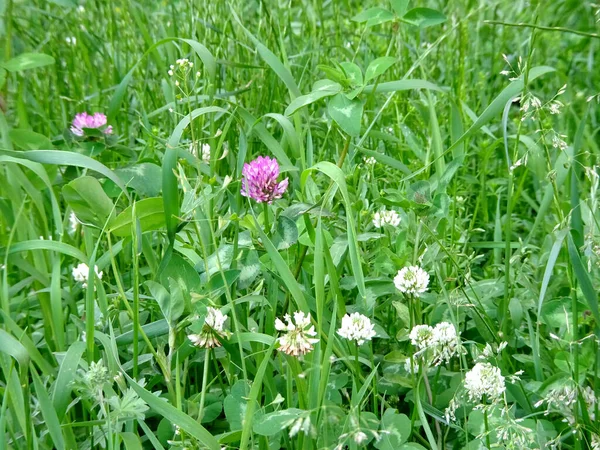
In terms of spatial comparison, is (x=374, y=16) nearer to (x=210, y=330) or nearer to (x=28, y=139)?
(x=28, y=139)

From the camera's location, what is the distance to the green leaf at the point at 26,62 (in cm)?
195

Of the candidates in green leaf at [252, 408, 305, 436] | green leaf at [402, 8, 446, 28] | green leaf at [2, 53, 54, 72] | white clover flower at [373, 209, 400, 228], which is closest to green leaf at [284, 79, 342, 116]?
white clover flower at [373, 209, 400, 228]

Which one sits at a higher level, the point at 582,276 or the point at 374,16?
the point at 374,16

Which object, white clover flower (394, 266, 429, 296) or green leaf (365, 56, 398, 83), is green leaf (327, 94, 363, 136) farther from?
white clover flower (394, 266, 429, 296)

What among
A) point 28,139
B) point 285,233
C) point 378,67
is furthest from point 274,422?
point 28,139

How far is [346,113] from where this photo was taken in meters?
1.46

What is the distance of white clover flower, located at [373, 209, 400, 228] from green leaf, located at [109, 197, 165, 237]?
0.38m

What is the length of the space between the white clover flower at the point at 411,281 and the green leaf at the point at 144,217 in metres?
0.41

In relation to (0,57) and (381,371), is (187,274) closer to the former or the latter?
(381,371)

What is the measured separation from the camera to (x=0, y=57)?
2289mm

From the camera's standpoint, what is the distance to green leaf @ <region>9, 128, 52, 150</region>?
5.83 ft

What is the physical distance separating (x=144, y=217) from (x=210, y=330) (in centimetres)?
26

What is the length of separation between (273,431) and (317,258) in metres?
0.26

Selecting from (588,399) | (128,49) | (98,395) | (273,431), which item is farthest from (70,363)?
(128,49)
